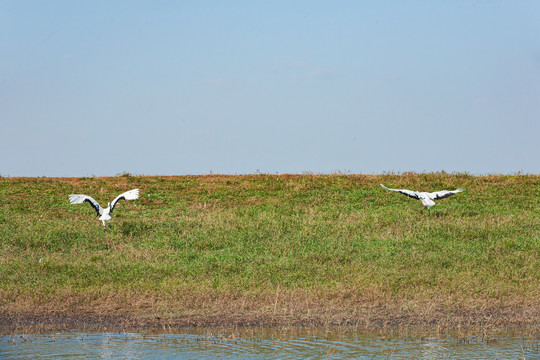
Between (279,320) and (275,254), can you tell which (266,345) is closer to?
(279,320)

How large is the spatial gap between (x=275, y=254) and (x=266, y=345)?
26.9 feet

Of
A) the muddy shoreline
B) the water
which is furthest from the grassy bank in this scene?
the water

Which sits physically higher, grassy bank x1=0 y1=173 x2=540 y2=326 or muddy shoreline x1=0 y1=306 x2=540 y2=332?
grassy bank x1=0 y1=173 x2=540 y2=326

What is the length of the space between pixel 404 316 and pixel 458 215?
12400mm

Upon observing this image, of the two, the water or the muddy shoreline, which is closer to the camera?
the water

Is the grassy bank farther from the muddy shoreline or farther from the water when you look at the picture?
the water

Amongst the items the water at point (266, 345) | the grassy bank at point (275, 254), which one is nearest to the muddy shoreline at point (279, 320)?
the grassy bank at point (275, 254)

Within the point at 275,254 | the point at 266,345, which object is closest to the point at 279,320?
the point at 266,345

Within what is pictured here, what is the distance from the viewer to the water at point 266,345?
9.50 meters

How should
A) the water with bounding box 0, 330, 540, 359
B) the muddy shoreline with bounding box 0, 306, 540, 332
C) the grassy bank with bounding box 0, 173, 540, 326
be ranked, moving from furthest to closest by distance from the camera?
the grassy bank with bounding box 0, 173, 540, 326 → the muddy shoreline with bounding box 0, 306, 540, 332 → the water with bounding box 0, 330, 540, 359

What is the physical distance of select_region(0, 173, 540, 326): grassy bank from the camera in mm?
12773

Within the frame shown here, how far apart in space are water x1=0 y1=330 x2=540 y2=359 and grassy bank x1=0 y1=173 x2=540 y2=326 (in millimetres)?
1098

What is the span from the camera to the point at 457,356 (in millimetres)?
9477

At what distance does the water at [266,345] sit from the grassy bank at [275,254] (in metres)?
1.10
